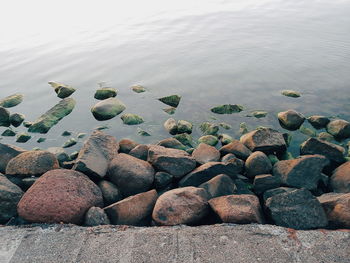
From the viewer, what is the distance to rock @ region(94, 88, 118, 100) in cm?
761

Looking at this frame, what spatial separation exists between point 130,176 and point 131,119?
2.67 meters

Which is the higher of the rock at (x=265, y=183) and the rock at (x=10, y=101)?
the rock at (x=10, y=101)

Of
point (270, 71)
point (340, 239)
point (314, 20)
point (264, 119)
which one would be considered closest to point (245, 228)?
point (340, 239)

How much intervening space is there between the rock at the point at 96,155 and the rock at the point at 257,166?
7.02 ft

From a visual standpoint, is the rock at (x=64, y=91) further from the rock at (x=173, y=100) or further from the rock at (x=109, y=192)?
the rock at (x=109, y=192)

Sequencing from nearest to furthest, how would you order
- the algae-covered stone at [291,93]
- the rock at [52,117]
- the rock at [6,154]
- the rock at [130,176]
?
the rock at [130,176] < the rock at [6,154] < the rock at [52,117] < the algae-covered stone at [291,93]

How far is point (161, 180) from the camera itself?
3990 mm

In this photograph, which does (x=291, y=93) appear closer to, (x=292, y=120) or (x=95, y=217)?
(x=292, y=120)

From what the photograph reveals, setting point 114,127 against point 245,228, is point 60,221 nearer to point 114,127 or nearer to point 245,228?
point 245,228

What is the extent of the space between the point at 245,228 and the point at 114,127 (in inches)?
165

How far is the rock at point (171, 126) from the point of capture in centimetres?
589

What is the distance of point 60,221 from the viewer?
9.93 ft

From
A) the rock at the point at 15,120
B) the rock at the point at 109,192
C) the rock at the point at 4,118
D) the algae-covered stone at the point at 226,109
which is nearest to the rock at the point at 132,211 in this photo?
the rock at the point at 109,192

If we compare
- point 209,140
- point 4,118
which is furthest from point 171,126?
point 4,118
